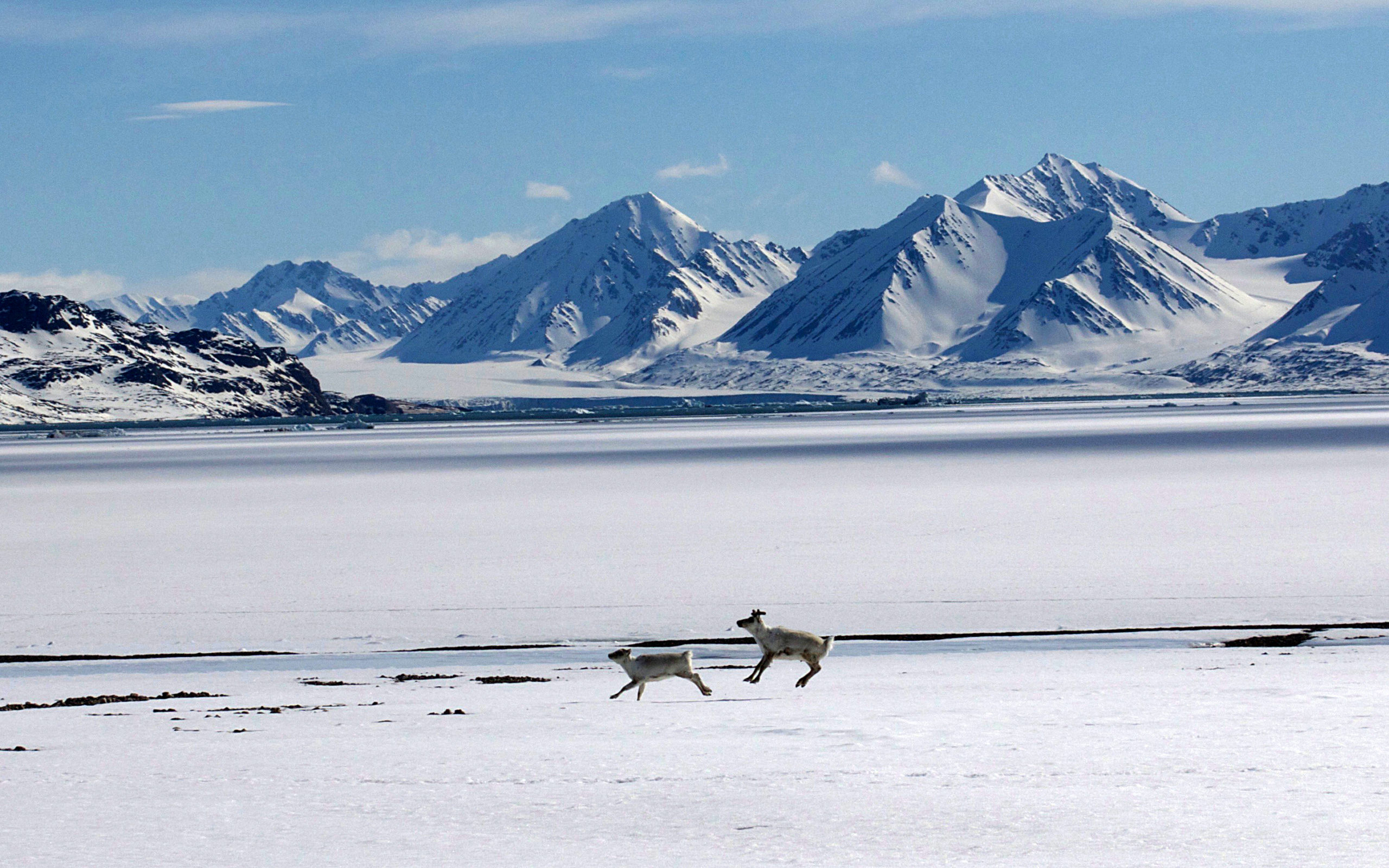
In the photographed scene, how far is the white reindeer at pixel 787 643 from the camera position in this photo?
15.2 m

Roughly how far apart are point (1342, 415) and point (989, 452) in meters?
75.3

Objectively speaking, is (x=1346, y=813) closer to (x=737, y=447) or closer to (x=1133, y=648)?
(x=1133, y=648)

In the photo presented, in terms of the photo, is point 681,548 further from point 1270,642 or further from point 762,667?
point 762,667

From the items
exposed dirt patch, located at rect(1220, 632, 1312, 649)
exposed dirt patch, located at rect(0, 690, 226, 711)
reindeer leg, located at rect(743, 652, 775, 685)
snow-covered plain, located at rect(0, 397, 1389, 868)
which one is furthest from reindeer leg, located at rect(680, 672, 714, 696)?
exposed dirt patch, located at rect(1220, 632, 1312, 649)

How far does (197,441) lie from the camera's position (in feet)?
436

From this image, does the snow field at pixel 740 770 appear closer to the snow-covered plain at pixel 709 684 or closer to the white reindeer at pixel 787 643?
the snow-covered plain at pixel 709 684

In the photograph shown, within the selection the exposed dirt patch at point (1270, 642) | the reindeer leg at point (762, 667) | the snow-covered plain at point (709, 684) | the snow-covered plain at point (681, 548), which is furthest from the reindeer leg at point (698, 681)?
the exposed dirt patch at point (1270, 642)

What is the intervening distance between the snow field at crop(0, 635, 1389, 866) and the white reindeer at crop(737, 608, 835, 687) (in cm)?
35

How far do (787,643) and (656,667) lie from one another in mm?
1433

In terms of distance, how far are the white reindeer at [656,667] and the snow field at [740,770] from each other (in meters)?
0.28

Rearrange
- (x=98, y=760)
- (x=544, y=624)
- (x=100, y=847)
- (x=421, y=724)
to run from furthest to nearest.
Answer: (x=544, y=624)
(x=421, y=724)
(x=98, y=760)
(x=100, y=847)

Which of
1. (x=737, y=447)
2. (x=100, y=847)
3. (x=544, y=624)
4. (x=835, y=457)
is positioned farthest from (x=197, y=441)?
(x=100, y=847)

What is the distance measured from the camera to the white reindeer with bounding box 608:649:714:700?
47.9 ft

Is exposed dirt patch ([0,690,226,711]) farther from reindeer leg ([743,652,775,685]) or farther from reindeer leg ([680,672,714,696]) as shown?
reindeer leg ([743,652,775,685])
